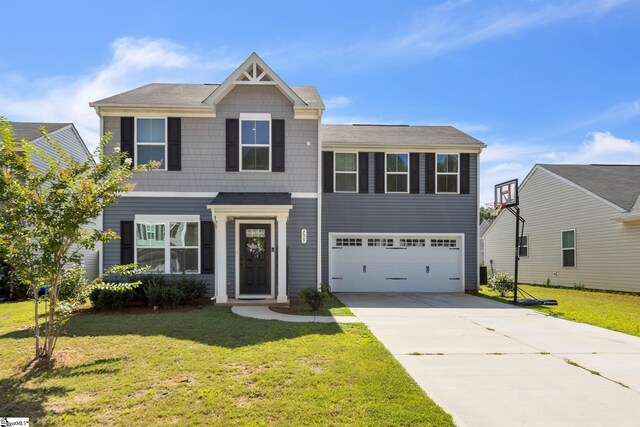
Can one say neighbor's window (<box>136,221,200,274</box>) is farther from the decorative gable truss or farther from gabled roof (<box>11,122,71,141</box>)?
gabled roof (<box>11,122,71,141</box>)

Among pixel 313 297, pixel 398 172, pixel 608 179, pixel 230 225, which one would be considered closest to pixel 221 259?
pixel 230 225

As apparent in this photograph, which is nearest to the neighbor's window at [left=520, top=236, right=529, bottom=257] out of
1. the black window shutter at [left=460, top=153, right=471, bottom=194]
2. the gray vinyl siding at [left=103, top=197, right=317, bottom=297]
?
the black window shutter at [left=460, top=153, right=471, bottom=194]

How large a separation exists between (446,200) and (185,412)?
509 inches

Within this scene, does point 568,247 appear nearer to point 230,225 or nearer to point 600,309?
point 600,309

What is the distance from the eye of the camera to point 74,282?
7.67m

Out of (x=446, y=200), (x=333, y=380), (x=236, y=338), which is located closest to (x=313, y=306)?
(x=236, y=338)

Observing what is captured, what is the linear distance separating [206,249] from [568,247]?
15499mm

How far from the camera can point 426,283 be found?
50.9 feet

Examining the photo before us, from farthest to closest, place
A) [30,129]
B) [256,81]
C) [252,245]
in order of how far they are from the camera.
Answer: [30,129] → [252,245] → [256,81]

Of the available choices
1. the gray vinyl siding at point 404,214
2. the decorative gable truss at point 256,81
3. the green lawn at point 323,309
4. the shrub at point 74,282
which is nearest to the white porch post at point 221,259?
the green lawn at point 323,309

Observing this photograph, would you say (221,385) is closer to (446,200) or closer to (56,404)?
(56,404)

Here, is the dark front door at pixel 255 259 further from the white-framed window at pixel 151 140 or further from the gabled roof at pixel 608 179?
the gabled roof at pixel 608 179

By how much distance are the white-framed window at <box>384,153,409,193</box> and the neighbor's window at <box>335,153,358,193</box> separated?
3.96ft

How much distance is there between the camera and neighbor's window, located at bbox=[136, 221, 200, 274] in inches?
479
